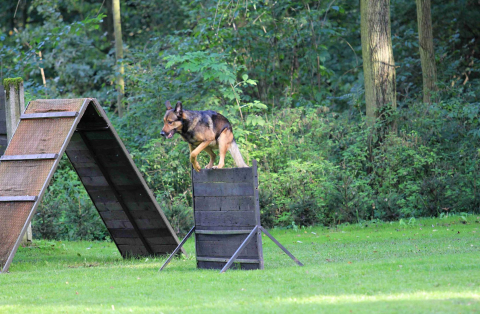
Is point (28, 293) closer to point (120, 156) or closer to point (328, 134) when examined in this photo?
point (120, 156)

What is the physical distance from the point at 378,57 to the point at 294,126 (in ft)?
9.81

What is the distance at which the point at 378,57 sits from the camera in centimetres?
1620

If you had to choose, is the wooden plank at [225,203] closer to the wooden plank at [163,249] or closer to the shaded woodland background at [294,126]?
the wooden plank at [163,249]

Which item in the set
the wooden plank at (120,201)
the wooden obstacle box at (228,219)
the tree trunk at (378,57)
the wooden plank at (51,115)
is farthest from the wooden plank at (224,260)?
the tree trunk at (378,57)

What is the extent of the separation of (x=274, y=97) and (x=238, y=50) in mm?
1947

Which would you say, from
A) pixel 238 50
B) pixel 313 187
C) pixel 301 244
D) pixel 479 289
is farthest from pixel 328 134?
pixel 479 289

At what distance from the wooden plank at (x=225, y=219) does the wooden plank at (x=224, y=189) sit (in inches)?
11.0

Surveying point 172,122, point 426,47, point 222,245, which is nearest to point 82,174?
point 172,122

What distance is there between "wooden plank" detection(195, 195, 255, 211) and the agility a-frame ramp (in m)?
1.17

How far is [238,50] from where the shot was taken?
748 inches

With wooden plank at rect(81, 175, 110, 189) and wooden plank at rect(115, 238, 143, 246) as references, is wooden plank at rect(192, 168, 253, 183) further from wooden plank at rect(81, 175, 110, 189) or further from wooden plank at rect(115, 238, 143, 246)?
wooden plank at rect(115, 238, 143, 246)

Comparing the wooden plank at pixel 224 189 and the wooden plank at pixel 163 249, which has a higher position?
the wooden plank at pixel 224 189

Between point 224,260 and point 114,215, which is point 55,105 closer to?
point 114,215

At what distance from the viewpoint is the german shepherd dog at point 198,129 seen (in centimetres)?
808
